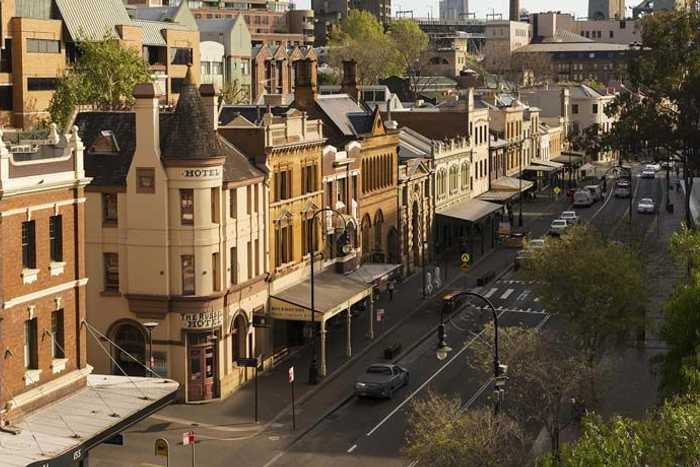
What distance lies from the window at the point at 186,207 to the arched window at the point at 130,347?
16.1 feet

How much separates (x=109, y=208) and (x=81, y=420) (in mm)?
17918

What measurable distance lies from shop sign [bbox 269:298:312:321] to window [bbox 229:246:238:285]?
12.6ft

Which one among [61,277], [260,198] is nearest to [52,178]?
[61,277]

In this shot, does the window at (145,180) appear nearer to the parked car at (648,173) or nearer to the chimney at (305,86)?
the chimney at (305,86)

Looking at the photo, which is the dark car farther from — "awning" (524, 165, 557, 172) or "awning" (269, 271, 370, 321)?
"awning" (524, 165, 557, 172)

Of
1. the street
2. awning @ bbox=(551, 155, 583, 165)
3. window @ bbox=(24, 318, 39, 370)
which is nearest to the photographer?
window @ bbox=(24, 318, 39, 370)

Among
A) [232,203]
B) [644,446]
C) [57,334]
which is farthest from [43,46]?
[644,446]

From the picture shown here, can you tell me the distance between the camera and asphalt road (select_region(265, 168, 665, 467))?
48.0 metres

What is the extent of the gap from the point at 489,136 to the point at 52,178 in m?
79.9

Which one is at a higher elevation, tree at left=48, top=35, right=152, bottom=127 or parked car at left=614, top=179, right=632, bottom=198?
tree at left=48, top=35, right=152, bottom=127

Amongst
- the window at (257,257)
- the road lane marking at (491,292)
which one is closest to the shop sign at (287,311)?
the window at (257,257)

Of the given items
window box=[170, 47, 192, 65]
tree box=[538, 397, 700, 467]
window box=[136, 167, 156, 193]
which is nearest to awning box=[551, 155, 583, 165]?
window box=[170, 47, 192, 65]

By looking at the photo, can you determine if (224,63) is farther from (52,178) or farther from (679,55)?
(52,178)

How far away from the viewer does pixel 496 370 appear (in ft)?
141
